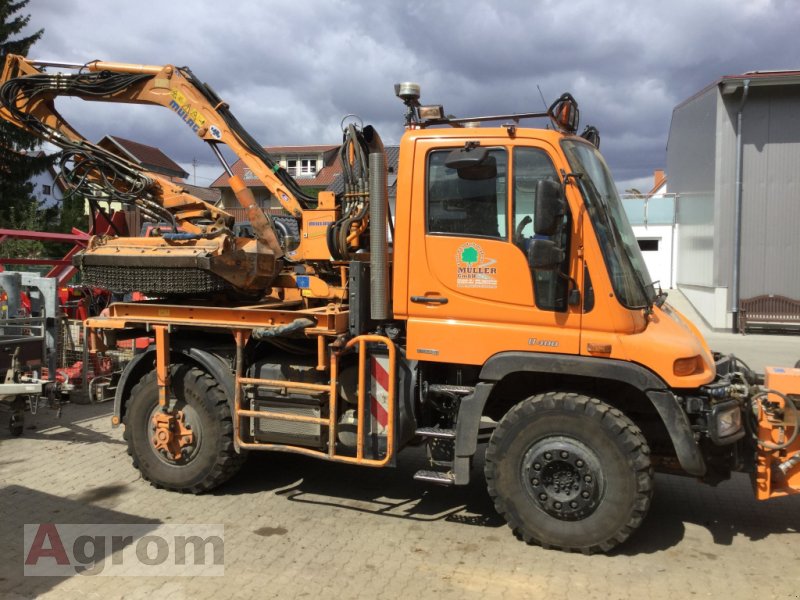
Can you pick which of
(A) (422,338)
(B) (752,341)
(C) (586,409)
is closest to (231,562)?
(A) (422,338)

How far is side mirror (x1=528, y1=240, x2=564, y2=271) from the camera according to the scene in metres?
4.00

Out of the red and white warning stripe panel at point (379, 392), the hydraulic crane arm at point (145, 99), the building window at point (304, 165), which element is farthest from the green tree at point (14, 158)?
the building window at point (304, 165)

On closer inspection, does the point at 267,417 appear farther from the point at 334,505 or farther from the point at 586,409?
the point at 586,409

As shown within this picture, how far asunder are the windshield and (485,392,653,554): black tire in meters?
0.79

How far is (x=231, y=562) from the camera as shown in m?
4.16

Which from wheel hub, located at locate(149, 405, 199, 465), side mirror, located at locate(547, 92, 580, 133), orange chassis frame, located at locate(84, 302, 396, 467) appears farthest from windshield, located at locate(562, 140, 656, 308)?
wheel hub, located at locate(149, 405, 199, 465)

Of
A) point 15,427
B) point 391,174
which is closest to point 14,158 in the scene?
point 15,427

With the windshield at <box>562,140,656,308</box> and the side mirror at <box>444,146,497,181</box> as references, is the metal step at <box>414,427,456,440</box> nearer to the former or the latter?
the windshield at <box>562,140,656,308</box>

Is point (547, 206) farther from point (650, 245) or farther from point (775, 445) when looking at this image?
point (650, 245)

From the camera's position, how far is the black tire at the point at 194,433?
5.22 m

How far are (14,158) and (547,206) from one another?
905 inches

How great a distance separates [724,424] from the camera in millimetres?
3973

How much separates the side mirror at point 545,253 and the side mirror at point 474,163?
64cm

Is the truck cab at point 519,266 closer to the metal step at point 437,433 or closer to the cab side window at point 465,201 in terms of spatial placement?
the cab side window at point 465,201
